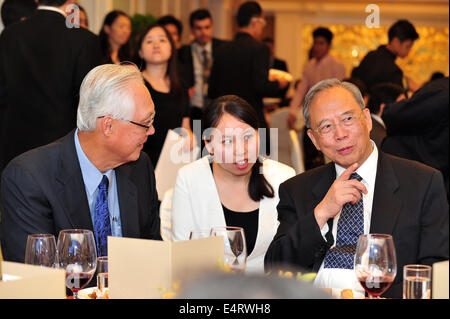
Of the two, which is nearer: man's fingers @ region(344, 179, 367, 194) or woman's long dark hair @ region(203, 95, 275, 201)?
man's fingers @ region(344, 179, 367, 194)

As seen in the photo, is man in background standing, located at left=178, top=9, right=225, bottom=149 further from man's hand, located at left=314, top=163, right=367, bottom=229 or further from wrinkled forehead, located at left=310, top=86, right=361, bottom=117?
man's hand, located at left=314, top=163, right=367, bottom=229

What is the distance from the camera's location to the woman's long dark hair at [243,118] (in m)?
3.26

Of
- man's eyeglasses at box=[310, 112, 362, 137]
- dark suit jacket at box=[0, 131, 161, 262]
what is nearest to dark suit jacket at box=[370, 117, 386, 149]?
man's eyeglasses at box=[310, 112, 362, 137]

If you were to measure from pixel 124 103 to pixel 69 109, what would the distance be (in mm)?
1711

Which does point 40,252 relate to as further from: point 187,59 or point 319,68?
point 319,68

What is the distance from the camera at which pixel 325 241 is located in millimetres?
2461

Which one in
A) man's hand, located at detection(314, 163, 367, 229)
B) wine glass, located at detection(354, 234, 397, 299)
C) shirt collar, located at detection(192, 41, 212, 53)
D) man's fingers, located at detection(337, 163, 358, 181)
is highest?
shirt collar, located at detection(192, 41, 212, 53)

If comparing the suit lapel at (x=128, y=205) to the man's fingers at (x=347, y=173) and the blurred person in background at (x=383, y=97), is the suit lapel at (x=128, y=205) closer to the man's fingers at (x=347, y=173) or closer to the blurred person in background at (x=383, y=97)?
the man's fingers at (x=347, y=173)

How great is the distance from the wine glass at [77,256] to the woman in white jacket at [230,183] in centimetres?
127

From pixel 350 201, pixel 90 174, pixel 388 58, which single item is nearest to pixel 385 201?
pixel 350 201

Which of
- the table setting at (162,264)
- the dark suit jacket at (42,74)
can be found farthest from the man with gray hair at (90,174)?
the dark suit jacket at (42,74)

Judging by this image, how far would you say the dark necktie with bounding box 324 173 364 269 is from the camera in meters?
2.50

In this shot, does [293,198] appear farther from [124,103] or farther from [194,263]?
[194,263]

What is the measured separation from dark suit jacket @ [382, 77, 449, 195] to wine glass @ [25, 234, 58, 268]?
2914 mm
